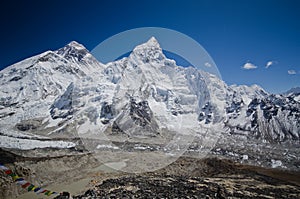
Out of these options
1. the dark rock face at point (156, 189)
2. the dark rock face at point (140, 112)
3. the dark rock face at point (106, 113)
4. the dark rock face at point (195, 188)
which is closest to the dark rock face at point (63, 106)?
the dark rock face at point (106, 113)

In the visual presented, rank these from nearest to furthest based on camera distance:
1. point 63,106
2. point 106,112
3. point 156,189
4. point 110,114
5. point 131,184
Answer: point 156,189 → point 131,184 → point 110,114 → point 106,112 → point 63,106

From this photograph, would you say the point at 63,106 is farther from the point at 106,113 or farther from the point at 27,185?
the point at 27,185

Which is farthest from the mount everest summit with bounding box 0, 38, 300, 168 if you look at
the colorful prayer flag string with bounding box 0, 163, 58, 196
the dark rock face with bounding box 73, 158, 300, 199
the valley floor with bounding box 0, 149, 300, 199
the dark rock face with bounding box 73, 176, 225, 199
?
the colorful prayer flag string with bounding box 0, 163, 58, 196

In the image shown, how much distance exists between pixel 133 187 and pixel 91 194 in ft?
15.7

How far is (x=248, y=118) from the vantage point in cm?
15850

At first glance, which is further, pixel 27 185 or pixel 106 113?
pixel 106 113

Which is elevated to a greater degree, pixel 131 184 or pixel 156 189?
pixel 156 189

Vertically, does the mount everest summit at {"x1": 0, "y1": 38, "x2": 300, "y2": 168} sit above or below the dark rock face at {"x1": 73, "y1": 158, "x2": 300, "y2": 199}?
above

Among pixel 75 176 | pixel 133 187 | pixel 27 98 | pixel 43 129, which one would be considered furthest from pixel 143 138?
pixel 27 98

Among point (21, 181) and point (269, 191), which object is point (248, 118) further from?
point (21, 181)

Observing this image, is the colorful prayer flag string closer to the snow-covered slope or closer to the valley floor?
the valley floor

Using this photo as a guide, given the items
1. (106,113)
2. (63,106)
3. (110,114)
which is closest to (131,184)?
(110,114)

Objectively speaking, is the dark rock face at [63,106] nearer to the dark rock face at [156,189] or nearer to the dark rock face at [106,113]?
the dark rock face at [106,113]

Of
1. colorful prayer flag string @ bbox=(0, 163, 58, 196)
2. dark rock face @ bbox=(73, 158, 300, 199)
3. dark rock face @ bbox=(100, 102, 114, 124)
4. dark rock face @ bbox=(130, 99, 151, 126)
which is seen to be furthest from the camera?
dark rock face @ bbox=(100, 102, 114, 124)
